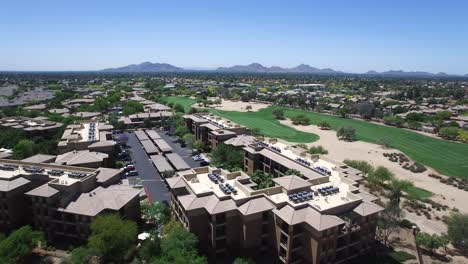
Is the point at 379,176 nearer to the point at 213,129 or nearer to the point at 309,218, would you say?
the point at 309,218

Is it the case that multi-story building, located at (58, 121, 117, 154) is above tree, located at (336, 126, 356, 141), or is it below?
above

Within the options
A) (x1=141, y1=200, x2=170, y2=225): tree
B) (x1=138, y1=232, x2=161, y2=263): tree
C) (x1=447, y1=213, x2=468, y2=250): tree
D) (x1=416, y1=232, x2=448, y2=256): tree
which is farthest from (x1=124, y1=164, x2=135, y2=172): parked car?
(x1=447, y1=213, x2=468, y2=250): tree

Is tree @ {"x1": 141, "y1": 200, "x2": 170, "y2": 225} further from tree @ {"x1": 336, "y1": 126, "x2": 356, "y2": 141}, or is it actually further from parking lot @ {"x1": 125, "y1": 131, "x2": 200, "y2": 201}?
tree @ {"x1": 336, "y1": 126, "x2": 356, "y2": 141}

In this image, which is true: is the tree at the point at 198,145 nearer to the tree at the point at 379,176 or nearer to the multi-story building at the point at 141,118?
the multi-story building at the point at 141,118

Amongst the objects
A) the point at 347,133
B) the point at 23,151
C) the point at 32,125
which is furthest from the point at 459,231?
the point at 32,125

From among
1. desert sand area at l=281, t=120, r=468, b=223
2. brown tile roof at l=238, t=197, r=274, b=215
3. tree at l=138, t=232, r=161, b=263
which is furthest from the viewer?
desert sand area at l=281, t=120, r=468, b=223

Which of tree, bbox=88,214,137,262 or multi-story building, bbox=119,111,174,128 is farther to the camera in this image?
multi-story building, bbox=119,111,174,128

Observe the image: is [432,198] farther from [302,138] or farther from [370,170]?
[302,138]
